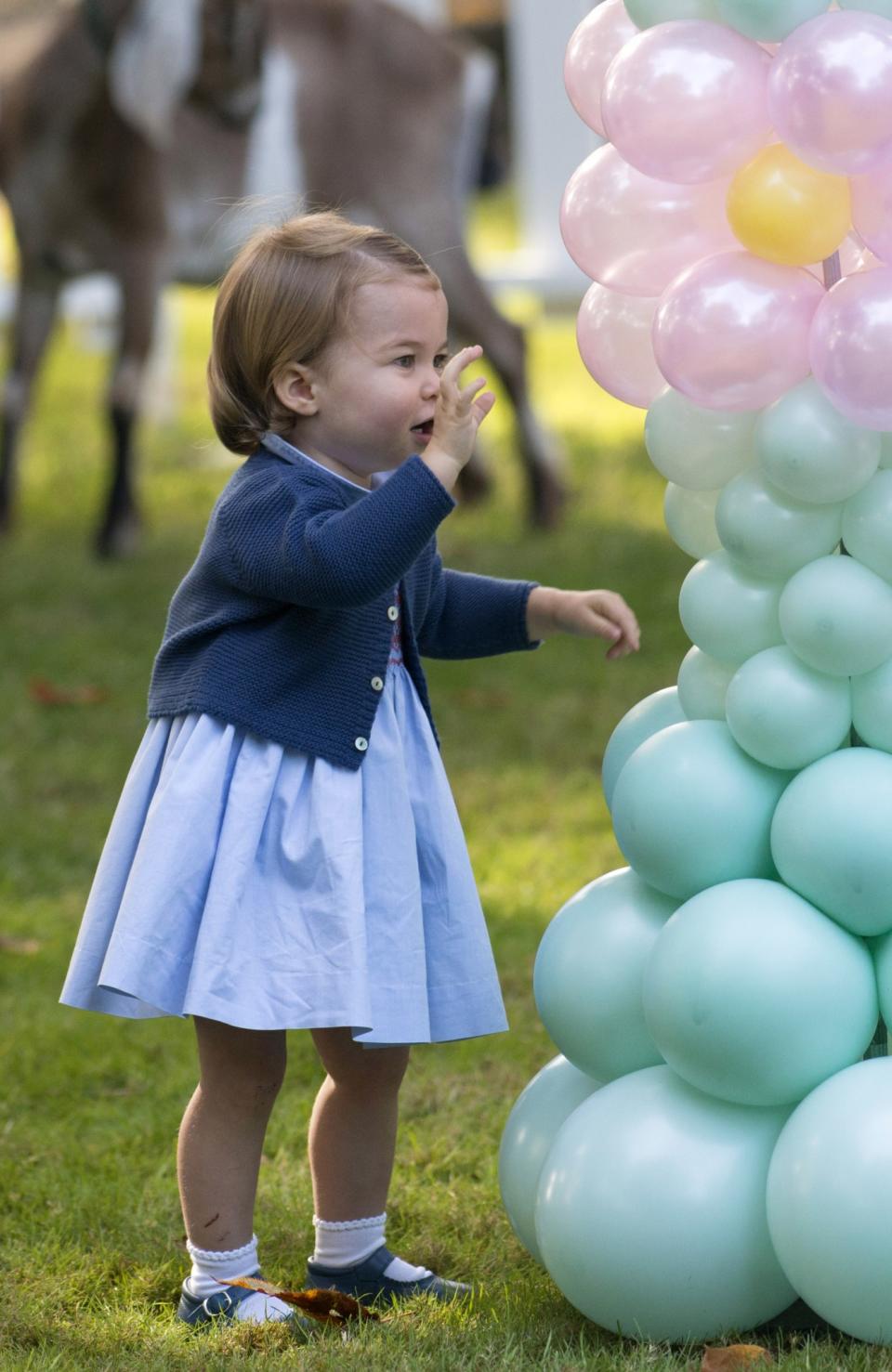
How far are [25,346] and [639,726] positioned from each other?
5184mm

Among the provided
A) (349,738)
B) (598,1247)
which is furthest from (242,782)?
(598,1247)

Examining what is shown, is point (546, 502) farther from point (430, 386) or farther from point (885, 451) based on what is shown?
point (885, 451)

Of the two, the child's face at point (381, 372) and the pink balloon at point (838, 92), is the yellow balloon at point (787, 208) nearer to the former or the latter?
the pink balloon at point (838, 92)

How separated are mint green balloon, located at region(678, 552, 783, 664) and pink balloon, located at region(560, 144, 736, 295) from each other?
34 centimetres

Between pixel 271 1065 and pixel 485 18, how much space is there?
13.3 meters

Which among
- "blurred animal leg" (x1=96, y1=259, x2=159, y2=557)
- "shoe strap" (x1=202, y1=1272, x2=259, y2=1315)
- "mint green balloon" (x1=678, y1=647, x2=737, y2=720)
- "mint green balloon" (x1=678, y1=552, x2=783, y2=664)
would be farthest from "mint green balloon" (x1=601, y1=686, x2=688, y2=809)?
"blurred animal leg" (x1=96, y1=259, x2=159, y2=557)

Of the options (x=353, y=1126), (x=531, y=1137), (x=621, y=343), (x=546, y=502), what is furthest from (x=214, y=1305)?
(x=546, y=502)

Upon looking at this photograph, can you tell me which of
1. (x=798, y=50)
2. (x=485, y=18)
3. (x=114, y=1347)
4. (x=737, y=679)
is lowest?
(x=114, y=1347)

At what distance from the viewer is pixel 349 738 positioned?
214 cm

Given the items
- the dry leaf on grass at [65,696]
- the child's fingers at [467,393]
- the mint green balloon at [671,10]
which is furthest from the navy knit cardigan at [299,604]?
the dry leaf on grass at [65,696]

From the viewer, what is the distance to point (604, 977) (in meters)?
2.12

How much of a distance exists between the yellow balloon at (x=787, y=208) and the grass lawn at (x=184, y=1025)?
3.76ft

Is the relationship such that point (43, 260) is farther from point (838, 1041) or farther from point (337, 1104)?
point (838, 1041)

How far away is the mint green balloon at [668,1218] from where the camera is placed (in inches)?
76.2
